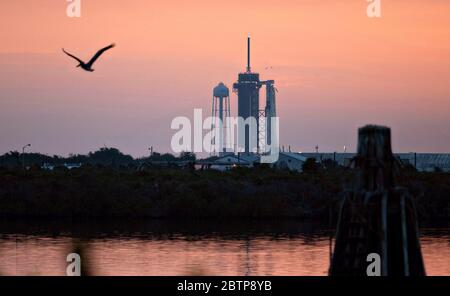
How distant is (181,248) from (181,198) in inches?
948

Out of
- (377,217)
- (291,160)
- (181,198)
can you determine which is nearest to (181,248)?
(181,198)

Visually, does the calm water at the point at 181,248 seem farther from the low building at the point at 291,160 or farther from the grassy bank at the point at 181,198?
the low building at the point at 291,160

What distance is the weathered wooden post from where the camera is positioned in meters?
21.7

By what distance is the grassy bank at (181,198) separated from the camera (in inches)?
2965

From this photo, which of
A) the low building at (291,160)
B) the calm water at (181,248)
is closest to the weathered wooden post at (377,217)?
the calm water at (181,248)

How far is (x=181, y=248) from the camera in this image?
51781 millimetres

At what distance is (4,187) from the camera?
8025 centimetres

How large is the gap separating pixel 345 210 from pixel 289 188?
5872 cm

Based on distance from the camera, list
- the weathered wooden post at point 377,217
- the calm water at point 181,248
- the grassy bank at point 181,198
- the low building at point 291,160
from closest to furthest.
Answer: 1. the weathered wooden post at point 377,217
2. the calm water at point 181,248
3. the grassy bank at point 181,198
4. the low building at point 291,160

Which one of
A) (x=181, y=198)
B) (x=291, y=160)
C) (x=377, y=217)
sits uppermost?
(x=291, y=160)

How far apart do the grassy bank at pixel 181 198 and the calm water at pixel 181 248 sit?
627cm

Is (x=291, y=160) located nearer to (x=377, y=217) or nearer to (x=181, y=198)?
(x=181, y=198)

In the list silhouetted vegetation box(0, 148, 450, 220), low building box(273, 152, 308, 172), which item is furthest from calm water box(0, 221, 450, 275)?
low building box(273, 152, 308, 172)
